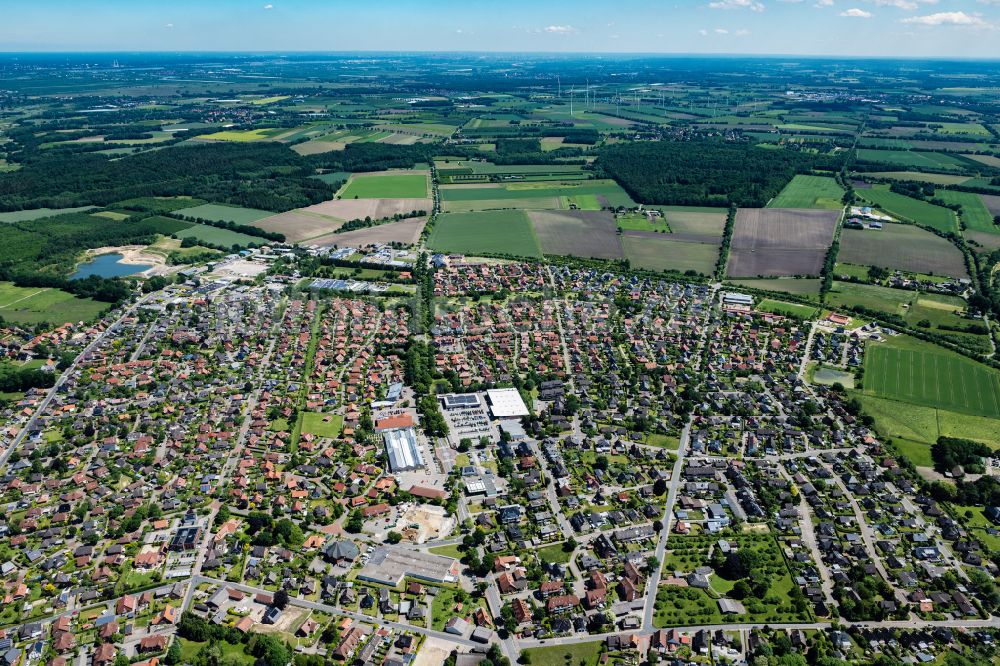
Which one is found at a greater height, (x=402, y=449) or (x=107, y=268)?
(x=107, y=268)

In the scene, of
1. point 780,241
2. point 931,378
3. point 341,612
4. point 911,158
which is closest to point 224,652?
point 341,612

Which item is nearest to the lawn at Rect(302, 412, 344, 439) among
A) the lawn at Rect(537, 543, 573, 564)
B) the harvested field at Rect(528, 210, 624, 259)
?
the lawn at Rect(537, 543, 573, 564)

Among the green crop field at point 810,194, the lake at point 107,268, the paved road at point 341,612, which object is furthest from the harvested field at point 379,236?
the paved road at point 341,612

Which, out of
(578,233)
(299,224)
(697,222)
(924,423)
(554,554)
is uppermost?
(697,222)

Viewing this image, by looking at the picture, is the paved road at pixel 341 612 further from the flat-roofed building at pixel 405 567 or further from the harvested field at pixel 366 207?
the harvested field at pixel 366 207

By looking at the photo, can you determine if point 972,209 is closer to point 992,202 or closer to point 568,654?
point 992,202

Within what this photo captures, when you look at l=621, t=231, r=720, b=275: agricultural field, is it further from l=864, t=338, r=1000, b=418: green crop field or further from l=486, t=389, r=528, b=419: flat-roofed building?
l=486, t=389, r=528, b=419: flat-roofed building
